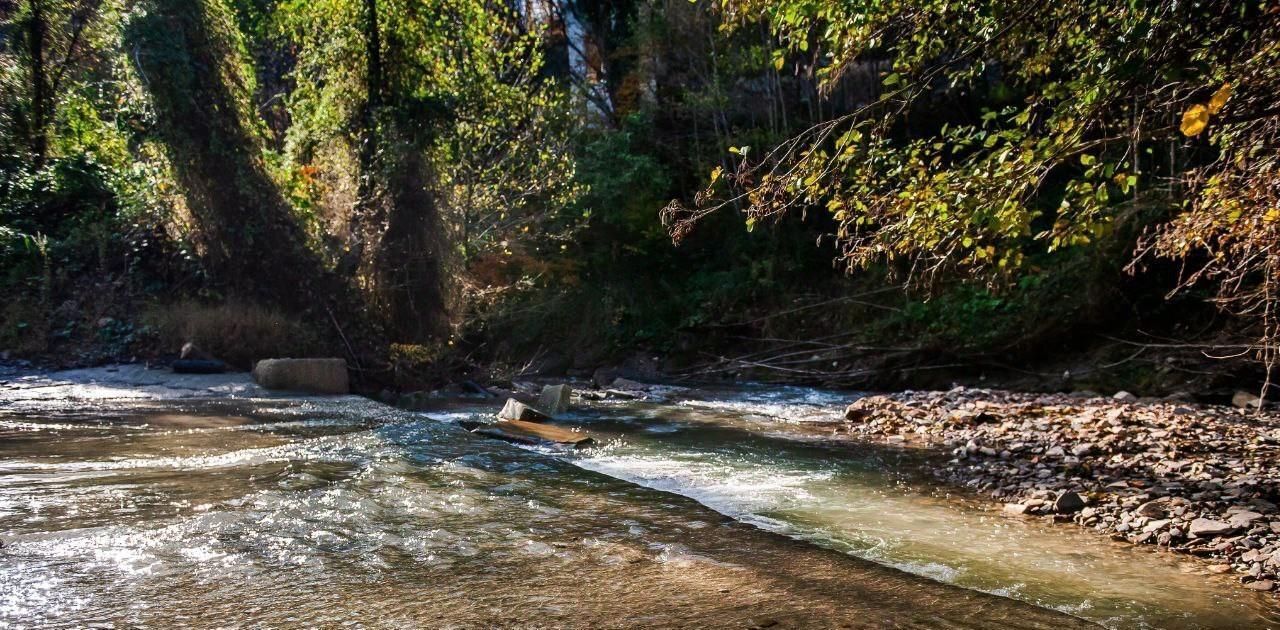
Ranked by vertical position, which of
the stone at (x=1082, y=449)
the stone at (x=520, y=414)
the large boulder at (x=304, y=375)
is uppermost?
the large boulder at (x=304, y=375)

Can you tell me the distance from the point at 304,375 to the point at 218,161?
4397mm

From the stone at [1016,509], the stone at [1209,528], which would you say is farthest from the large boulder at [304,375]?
the stone at [1209,528]

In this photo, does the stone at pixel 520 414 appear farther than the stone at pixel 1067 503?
Yes

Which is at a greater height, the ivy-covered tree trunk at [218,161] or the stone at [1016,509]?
the ivy-covered tree trunk at [218,161]

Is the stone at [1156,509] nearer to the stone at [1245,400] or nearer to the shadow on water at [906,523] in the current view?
the shadow on water at [906,523]

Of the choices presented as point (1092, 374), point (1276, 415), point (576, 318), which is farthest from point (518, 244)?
point (1276, 415)

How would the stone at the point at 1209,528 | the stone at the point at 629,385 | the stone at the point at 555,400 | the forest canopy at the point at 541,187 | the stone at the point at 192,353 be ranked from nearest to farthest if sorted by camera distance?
the stone at the point at 1209,528 → the forest canopy at the point at 541,187 → the stone at the point at 555,400 → the stone at the point at 192,353 → the stone at the point at 629,385

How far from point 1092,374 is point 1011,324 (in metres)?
2.23

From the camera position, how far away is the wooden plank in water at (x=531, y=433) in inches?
352

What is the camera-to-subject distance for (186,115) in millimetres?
13992

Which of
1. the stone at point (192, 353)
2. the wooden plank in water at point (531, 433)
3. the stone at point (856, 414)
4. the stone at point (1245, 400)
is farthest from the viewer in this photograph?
the stone at point (192, 353)

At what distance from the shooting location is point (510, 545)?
4.76m

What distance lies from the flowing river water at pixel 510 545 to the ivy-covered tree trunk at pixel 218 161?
20.9 feet

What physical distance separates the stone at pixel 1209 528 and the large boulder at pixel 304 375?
1064 centimetres
